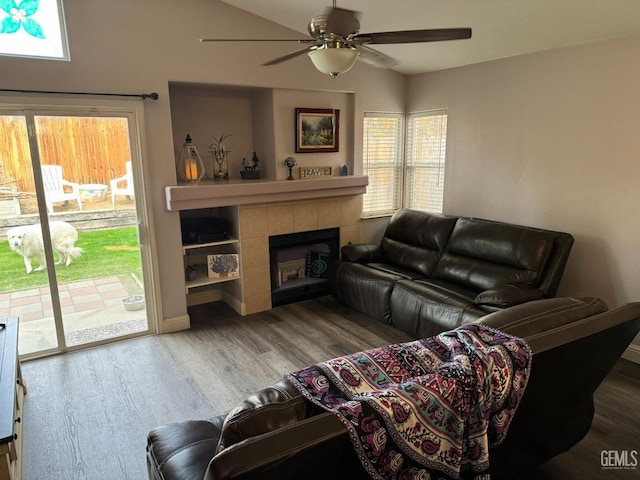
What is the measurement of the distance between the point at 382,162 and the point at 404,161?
1.02 ft

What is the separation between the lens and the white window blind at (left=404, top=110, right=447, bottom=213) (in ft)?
15.9

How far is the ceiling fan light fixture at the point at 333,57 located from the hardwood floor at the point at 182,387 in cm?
217

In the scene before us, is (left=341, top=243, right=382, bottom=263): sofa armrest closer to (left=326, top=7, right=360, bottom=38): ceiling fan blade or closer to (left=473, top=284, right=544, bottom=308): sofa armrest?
(left=473, top=284, right=544, bottom=308): sofa armrest

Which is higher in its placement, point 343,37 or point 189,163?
point 343,37

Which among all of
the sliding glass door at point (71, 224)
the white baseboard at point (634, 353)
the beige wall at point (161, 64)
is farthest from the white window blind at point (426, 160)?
the sliding glass door at point (71, 224)

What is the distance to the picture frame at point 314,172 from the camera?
4613 mm

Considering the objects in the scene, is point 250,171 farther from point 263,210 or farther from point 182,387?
point 182,387

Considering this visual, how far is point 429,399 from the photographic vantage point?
1.35 meters

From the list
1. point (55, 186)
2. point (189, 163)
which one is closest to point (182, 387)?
point (55, 186)

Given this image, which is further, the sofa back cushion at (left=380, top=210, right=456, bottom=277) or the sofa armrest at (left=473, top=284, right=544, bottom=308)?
the sofa back cushion at (left=380, top=210, right=456, bottom=277)

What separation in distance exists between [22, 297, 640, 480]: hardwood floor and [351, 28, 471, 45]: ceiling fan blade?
2244 millimetres

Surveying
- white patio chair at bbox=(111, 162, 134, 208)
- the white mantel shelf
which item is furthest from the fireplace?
white patio chair at bbox=(111, 162, 134, 208)

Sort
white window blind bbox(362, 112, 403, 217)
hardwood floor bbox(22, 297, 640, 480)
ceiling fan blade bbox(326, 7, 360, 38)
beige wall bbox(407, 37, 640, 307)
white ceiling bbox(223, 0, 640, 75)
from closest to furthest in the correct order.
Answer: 1. ceiling fan blade bbox(326, 7, 360, 38)
2. hardwood floor bbox(22, 297, 640, 480)
3. white ceiling bbox(223, 0, 640, 75)
4. beige wall bbox(407, 37, 640, 307)
5. white window blind bbox(362, 112, 403, 217)

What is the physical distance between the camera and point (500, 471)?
6.02 feet
